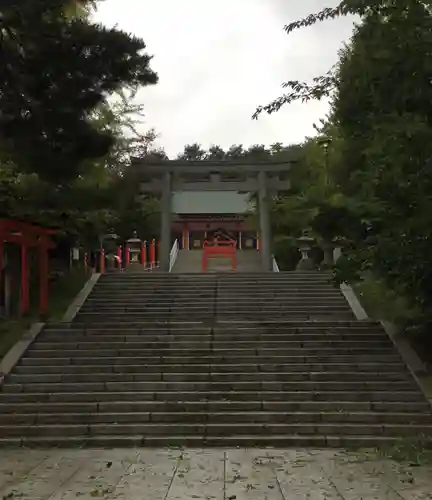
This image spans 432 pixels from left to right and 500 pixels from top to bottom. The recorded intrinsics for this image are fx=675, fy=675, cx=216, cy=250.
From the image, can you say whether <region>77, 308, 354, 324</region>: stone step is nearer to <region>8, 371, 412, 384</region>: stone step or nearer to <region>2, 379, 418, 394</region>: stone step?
<region>8, 371, 412, 384</region>: stone step

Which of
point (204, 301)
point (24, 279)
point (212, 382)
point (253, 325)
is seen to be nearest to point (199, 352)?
point (212, 382)

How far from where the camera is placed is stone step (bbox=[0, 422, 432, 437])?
9.20 meters

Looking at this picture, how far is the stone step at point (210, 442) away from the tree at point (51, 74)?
3.93 meters

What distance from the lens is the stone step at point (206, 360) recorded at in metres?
11.5

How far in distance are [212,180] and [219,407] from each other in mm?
12679

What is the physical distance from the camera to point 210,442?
8891 millimetres

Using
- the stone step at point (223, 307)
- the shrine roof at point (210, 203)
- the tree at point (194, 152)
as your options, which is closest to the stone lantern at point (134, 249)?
the shrine roof at point (210, 203)

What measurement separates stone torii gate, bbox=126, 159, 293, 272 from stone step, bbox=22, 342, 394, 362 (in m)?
9.01

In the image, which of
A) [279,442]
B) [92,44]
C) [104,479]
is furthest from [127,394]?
[92,44]

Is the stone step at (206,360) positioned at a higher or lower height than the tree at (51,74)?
lower

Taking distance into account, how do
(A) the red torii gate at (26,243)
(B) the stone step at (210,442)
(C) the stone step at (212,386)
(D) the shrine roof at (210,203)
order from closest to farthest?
(B) the stone step at (210,442)
(C) the stone step at (212,386)
(A) the red torii gate at (26,243)
(D) the shrine roof at (210,203)

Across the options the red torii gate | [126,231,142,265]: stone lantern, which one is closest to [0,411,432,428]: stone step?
the red torii gate

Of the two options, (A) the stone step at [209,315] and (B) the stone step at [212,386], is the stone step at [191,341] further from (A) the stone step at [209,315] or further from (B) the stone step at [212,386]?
(A) the stone step at [209,315]

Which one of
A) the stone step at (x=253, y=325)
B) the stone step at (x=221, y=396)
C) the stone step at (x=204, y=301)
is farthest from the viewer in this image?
the stone step at (x=204, y=301)
